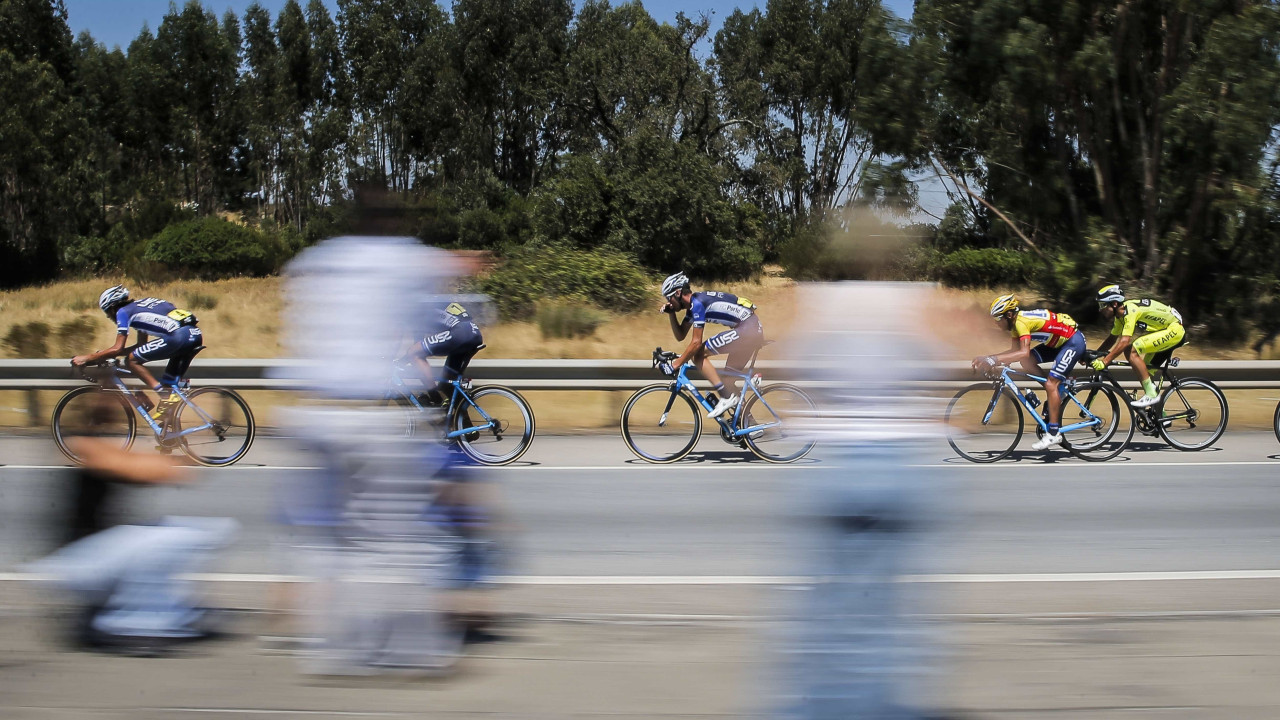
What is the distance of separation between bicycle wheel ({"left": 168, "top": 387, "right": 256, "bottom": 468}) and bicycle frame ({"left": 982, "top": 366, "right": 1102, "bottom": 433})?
21.3ft

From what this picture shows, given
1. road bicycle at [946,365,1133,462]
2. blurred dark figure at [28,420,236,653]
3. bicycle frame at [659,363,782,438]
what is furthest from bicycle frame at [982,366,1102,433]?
blurred dark figure at [28,420,236,653]

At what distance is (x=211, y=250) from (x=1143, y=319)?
148 ft

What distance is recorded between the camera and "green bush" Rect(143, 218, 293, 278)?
48844mm

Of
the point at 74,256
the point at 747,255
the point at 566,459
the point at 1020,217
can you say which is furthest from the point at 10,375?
the point at 74,256

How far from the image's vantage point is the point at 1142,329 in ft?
36.4

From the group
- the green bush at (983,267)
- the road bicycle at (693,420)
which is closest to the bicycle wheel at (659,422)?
the road bicycle at (693,420)

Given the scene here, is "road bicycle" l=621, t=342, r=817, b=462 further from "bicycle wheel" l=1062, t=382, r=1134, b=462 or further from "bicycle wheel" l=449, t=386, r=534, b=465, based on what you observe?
"bicycle wheel" l=1062, t=382, r=1134, b=462

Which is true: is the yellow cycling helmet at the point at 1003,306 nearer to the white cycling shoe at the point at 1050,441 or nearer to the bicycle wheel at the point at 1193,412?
the white cycling shoe at the point at 1050,441

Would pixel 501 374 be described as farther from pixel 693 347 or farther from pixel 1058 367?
pixel 1058 367

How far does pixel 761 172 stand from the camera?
164 feet

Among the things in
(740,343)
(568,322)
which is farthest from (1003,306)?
(568,322)

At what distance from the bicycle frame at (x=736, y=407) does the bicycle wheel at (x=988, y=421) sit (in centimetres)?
170

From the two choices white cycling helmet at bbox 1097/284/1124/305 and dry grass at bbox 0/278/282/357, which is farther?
dry grass at bbox 0/278/282/357

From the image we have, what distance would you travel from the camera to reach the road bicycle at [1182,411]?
35.1 feet
